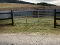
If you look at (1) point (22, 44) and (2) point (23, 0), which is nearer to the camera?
(1) point (22, 44)

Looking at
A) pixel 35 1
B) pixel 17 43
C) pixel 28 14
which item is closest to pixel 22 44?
pixel 17 43

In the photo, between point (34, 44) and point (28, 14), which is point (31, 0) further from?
point (34, 44)

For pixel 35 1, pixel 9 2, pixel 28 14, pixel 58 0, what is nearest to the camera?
pixel 28 14

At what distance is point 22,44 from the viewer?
7391 millimetres

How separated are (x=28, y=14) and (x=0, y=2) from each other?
16481mm

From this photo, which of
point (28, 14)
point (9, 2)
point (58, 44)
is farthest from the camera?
point (9, 2)

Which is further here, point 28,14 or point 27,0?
point 27,0

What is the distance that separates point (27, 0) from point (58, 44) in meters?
25.6

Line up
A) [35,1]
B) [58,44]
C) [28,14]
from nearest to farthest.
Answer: [58,44]
[28,14]
[35,1]

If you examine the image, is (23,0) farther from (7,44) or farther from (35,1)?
(7,44)

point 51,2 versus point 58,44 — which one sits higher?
point 51,2

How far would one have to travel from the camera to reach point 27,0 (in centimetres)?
3228

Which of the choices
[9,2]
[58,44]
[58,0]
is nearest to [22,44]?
[58,44]

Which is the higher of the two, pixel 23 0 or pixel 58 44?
pixel 23 0
